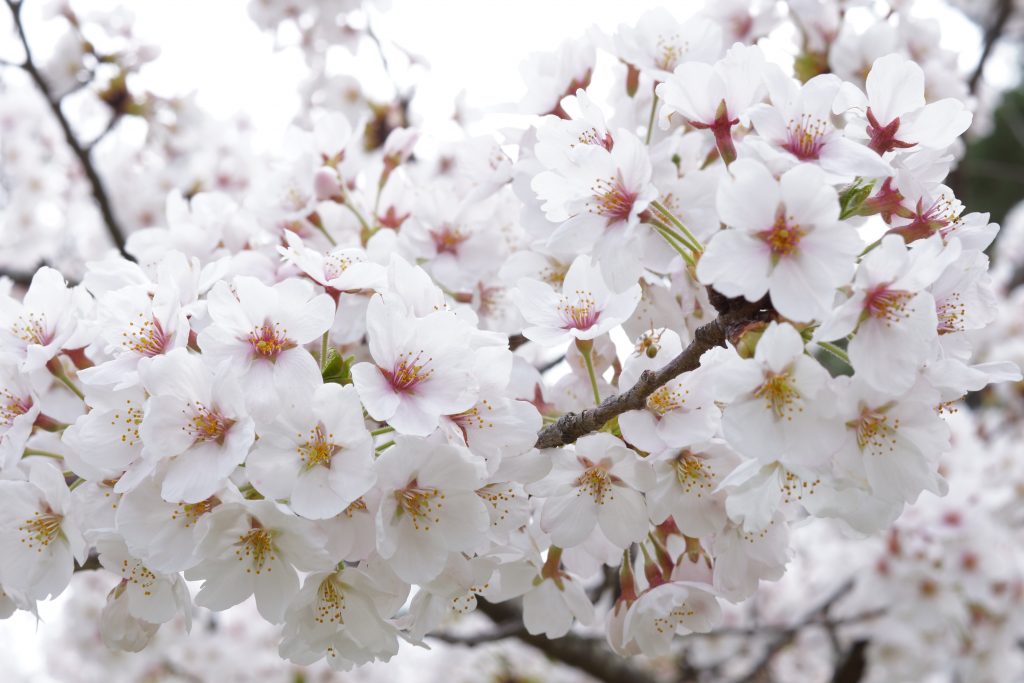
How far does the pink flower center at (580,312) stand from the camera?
1.41 m

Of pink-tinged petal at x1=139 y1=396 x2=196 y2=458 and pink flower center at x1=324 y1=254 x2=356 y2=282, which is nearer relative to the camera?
pink-tinged petal at x1=139 y1=396 x2=196 y2=458

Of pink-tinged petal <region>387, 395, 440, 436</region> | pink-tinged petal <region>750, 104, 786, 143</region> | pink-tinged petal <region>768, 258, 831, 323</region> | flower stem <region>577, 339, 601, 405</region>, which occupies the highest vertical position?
pink-tinged petal <region>750, 104, 786, 143</region>

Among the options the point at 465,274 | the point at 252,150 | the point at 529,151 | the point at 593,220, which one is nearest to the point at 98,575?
the point at 252,150

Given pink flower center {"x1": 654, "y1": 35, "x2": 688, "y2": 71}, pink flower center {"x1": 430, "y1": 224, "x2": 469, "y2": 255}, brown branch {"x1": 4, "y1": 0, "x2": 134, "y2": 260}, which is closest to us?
pink flower center {"x1": 654, "y1": 35, "x2": 688, "y2": 71}

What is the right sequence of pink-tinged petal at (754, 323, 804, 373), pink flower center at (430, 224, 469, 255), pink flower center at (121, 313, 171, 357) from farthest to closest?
pink flower center at (430, 224, 469, 255), pink flower center at (121, 313, 171, 357), pink-tinged petal at (754, 323, 804, 373)

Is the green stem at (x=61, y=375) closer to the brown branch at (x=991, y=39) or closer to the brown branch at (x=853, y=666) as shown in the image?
the brown branch at (x=853, y=666)

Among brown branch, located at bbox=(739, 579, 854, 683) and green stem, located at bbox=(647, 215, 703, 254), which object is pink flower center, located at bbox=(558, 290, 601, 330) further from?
brown branch, located at bbox=(739, 579, 854, 683)

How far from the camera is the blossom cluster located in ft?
3.60

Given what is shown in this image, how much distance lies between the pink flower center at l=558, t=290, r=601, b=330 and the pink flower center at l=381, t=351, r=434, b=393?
0.99 ft

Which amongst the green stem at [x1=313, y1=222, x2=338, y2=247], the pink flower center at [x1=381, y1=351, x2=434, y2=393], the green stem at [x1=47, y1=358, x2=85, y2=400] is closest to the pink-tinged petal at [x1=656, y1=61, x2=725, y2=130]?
the pink flower center at [x1=381, y1=351, x2=434, y2=393]

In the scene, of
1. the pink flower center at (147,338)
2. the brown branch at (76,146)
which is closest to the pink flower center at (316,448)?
the pink flower center at (147,338)

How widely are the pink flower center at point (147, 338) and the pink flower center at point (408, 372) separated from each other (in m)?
0.33

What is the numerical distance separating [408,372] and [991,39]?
381 centimetres

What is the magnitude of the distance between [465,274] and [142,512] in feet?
2.82
